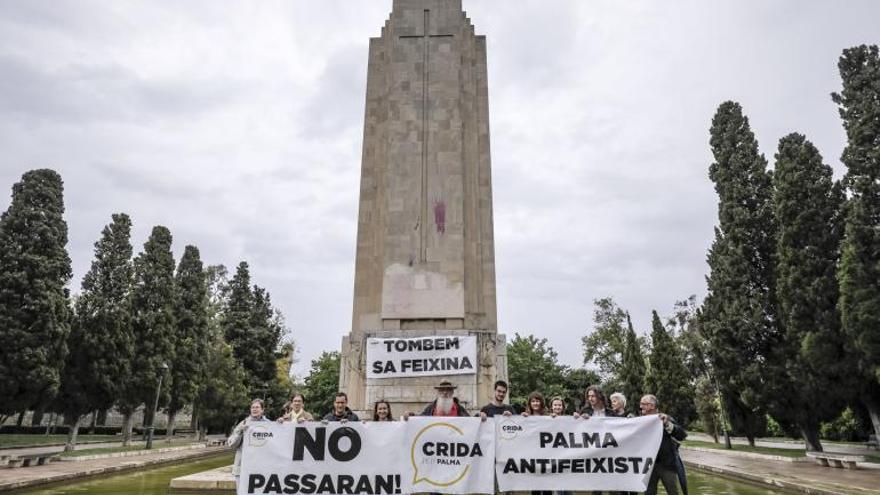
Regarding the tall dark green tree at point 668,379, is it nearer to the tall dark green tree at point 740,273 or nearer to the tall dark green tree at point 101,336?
the tall dark green tree at point 740,273

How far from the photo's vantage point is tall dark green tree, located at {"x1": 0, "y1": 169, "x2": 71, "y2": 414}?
19797 mm

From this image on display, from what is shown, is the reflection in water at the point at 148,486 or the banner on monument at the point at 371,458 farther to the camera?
the reflection in water at the point at 148,486

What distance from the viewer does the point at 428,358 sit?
1191 cm

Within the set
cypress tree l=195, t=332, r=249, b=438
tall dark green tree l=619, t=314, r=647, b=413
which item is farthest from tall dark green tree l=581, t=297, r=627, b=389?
cypress tree l=195, t=332, r=249, b=438

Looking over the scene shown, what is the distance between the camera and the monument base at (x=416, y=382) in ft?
39.2

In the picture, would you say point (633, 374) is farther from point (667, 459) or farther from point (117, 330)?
point (667, 459)

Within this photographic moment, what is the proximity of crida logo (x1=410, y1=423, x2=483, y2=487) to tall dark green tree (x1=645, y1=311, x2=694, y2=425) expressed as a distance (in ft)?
93.4

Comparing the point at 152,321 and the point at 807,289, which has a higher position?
the point at 152,321

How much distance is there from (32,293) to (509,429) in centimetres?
2051

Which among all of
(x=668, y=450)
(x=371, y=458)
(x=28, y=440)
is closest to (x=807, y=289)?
(x=668, y=450)

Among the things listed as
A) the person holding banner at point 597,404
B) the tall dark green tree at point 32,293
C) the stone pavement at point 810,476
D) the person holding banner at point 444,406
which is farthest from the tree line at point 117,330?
the stone pavement at point 810,476

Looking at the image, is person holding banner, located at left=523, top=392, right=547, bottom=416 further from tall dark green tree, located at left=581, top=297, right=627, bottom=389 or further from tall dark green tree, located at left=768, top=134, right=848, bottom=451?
tall dark green tree, located at left=581, top=297, right=627, bottom=389

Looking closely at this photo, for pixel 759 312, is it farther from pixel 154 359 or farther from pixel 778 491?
pixel 154 359

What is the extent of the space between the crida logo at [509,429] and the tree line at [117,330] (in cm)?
1975
